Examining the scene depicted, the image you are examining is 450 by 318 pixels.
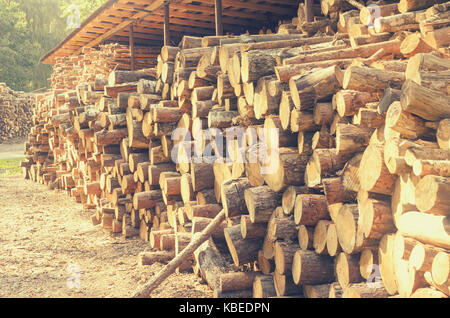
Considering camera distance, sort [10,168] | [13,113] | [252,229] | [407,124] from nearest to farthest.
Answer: [407,124]
[252,229]
[10,168]
[13,113]

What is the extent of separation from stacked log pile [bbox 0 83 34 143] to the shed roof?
49.6ft

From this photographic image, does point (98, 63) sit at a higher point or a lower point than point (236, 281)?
higher

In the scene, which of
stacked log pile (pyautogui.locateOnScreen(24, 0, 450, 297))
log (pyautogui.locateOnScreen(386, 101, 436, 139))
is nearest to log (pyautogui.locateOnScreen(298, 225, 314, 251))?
stacked log pile (pyautogui.locateOnScreen(24, 0, 450, 297))

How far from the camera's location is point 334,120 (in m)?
3.58

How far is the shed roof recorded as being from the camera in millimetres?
9531

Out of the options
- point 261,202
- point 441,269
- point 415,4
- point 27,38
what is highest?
point 27,38

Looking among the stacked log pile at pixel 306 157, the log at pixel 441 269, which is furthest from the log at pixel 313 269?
the log at pixel 441 269

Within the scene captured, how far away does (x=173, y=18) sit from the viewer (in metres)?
10.7

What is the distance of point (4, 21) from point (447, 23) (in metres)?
43.3

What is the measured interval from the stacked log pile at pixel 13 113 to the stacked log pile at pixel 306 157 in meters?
21.8

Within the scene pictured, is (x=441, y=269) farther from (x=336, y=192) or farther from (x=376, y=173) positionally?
(x=336, y=192)

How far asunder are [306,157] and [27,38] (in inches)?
1717

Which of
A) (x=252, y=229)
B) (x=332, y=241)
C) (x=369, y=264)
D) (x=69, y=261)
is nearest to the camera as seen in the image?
(x=369, y=264)

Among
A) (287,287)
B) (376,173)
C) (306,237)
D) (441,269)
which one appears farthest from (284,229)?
(441,269)
